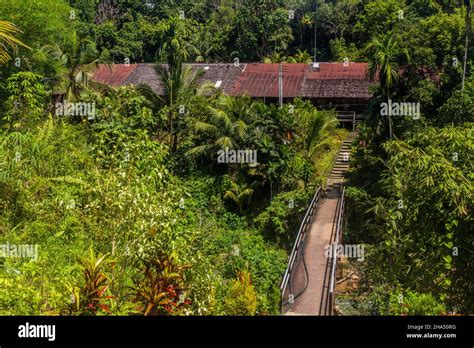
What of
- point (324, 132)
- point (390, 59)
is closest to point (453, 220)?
point (390, 59)

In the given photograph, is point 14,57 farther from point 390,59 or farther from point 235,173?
point 390,59

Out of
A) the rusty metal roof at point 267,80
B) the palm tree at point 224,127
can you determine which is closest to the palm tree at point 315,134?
the palm tree at point 224,127

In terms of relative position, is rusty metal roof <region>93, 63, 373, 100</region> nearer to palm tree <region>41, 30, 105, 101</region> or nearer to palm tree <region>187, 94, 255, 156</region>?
palm tree <region>41, 30, 105, 101</region>

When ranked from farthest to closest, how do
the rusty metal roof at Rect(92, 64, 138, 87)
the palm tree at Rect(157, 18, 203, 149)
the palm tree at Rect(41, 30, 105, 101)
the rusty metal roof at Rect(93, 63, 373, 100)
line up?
the rusty metal roof at Rect(92, 64, 138, 87)
the rusty metal roof at Rect(93, 63, 373, 100)
the palm tree at Rect(41, 30, 105, 101)
the palm tree at Rect(157, 18, 203, 149)

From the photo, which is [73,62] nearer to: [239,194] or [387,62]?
[239,194]

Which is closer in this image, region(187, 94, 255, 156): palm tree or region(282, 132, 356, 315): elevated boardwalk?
region(282, 132, 356, 315): elevated boardwalk

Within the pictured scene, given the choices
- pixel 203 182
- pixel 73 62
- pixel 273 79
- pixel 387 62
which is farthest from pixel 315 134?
pixel 73 62

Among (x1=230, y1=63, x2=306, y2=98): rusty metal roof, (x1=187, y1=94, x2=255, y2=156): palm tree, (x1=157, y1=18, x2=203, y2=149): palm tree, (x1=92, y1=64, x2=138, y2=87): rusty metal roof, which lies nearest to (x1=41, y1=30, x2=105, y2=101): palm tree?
(x1=157, y1=18, x2=203, y2=149): palm tree
